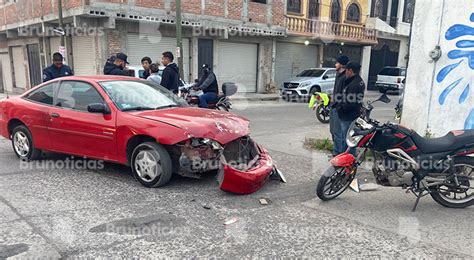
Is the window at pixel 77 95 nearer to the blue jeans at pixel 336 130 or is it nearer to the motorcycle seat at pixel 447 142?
the blue jeans at pixel 336 130

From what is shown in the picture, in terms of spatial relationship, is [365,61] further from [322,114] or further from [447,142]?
[447,142]

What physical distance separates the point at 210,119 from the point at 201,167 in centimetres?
66

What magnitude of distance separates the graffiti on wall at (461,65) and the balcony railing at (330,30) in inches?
599

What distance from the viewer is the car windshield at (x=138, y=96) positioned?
526 cm

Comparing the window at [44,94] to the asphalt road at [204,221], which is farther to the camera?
the window at [44,94]

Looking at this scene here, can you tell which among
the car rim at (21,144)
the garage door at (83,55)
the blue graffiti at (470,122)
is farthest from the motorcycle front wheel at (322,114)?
the garage door at (83,55)

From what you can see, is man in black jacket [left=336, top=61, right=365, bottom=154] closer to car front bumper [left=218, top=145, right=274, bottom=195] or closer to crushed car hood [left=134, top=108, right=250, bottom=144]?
crushed car hood [left=134, top=108, right=250, bottom=144]

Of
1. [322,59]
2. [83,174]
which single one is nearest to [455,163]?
[83,174]

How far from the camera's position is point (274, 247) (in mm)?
3453

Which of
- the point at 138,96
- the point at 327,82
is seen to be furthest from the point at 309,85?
the point at 138,96

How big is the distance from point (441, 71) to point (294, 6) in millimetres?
16459

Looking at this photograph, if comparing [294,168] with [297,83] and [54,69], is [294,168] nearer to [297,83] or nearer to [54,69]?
[54,69]

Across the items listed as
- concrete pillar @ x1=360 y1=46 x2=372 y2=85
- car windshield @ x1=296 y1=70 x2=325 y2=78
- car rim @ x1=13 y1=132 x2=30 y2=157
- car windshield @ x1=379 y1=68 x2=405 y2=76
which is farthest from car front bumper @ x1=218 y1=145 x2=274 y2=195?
concrete pillar @ x1=360 y1=46 x2=372 y2=85

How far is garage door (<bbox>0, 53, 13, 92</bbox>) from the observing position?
2562 centimetres
